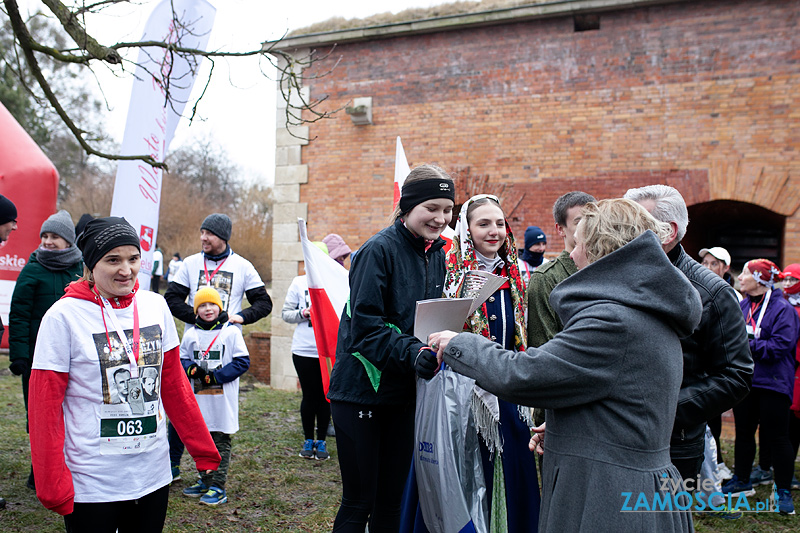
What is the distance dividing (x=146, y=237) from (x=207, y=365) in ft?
5.11

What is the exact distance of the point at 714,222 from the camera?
1181 centimetres

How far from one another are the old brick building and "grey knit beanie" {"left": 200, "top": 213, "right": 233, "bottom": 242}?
211 inches

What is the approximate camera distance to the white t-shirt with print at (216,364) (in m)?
4.88

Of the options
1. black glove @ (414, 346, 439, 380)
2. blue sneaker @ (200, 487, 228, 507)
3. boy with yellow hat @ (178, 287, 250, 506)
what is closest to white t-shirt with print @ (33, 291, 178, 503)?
black glove @ (414, 346, 439, 380)

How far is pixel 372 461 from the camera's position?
3.07 meters

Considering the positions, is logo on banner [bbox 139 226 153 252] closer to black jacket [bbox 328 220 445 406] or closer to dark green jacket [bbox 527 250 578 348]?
black jacket [bbox 328 220 445 406]

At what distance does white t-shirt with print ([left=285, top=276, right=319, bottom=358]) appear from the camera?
6371 millimetres

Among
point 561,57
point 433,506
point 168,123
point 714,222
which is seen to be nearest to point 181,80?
point 168,123

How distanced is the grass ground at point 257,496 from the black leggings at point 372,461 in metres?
1.54

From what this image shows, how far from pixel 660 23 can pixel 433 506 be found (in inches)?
331

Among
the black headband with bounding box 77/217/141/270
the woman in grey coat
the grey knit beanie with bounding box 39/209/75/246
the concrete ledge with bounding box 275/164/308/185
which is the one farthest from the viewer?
the concrete ledge with bounding box 275/164/308/185

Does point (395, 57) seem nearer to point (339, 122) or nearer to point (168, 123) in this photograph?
point (339, 122)

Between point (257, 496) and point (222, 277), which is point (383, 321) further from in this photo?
point (257, 496)

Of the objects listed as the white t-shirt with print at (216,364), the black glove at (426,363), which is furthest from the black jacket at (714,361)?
the white t-shirt with print at (216,364)
